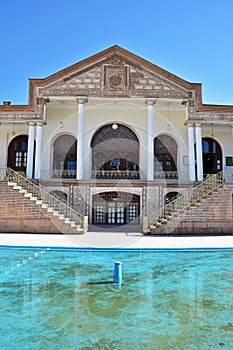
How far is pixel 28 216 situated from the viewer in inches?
506

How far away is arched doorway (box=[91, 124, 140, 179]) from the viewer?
57.6 feet

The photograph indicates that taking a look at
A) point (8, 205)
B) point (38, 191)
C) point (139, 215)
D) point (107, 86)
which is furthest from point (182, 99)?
point (8, 205)

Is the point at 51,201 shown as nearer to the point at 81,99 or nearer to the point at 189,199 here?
the point at 81,99

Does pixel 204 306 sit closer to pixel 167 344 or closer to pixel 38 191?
pixel 167 344

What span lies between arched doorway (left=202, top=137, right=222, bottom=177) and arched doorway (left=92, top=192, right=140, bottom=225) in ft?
17.1

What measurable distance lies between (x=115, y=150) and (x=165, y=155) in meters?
3.08

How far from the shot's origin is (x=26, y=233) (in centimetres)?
1268

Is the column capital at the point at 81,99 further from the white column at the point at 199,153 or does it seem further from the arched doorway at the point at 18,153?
the white column at the point at 199,153

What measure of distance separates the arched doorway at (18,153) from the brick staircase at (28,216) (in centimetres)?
509

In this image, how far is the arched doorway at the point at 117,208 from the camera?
16562 millimetres

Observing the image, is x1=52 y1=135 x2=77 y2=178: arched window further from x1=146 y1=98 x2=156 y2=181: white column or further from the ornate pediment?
x1=146 y1=98 x2=156 y2=181: white column

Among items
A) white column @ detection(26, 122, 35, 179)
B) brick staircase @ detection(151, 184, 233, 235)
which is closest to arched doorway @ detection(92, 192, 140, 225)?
white column @ detection(26, 122, 35, 179)

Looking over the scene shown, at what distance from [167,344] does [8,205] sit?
11.0 m

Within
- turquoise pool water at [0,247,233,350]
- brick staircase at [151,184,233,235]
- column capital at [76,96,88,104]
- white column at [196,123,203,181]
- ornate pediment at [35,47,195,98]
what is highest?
ornate pediment at [35,47,195,98]
